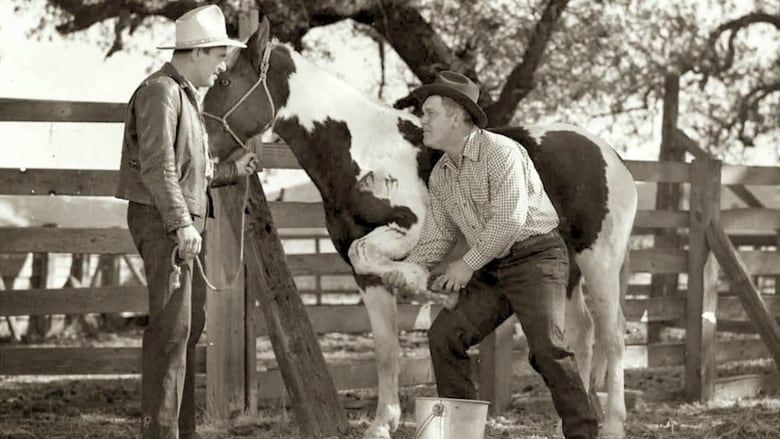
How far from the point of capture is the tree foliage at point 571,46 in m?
9.51

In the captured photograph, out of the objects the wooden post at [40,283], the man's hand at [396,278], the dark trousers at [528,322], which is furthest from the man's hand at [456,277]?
the wooden post at [40,283]

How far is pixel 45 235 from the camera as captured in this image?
6.95 m

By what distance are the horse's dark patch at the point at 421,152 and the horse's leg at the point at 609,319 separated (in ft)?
3.62

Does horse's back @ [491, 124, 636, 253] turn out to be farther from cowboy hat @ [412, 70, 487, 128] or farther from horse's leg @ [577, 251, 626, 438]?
cowboy hat @ [412, 70, 487, 128]

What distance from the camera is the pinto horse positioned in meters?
5.89

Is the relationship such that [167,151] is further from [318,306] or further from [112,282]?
[112,282]

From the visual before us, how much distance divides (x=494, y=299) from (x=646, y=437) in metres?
2.22

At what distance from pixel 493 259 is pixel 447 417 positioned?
2.89 feet

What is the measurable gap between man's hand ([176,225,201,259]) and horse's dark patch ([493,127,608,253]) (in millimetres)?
2413

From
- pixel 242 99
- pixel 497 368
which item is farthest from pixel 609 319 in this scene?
pixel 242 99

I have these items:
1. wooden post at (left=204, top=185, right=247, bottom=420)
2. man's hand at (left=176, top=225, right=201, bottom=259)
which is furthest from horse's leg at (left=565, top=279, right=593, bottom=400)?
man's hand at (left=176, top=225, right=201, bottom=259)

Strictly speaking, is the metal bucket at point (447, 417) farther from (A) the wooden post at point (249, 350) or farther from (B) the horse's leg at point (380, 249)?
(A) the wooden post at point (249, 350)

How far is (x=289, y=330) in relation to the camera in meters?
6.23

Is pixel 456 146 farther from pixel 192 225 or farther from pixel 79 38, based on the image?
pixel 79 38
